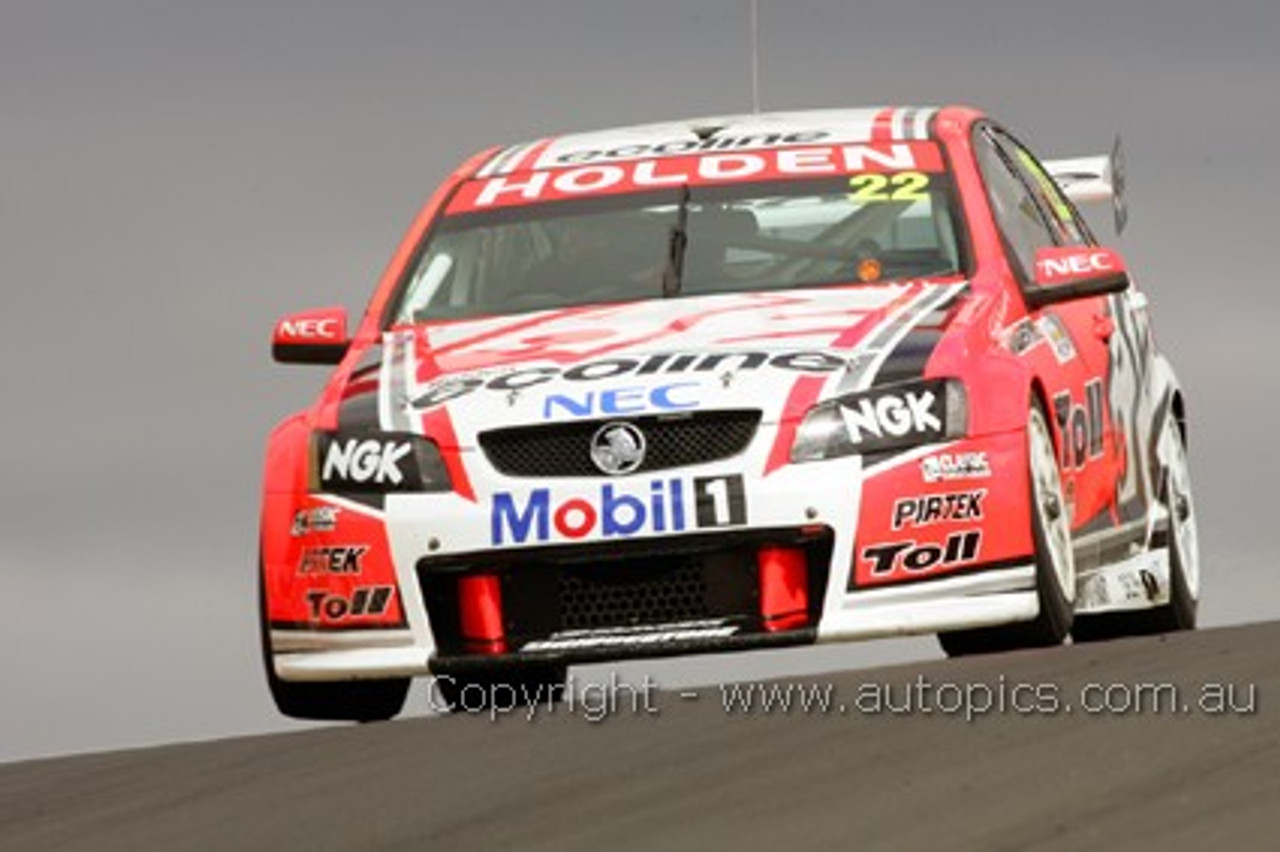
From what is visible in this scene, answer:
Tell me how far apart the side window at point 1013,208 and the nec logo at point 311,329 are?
184cm

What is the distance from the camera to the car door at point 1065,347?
10695 mm

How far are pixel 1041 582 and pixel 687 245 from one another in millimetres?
1835

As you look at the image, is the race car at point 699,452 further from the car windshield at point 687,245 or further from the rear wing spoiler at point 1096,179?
the rear wing spoiler at point 1096,179

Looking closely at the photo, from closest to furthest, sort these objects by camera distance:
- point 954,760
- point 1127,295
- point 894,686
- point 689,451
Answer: point 954,760 < point 894,686 < point 689,451 < point 1127,295

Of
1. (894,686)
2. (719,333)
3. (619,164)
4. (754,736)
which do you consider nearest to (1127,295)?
(619,164)

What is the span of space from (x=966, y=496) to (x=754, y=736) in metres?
2.29

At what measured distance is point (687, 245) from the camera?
11.3 m

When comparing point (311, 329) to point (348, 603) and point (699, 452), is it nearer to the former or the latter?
point (348, 603)

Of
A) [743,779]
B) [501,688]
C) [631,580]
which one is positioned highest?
[743,779]

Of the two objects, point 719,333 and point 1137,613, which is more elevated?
point 719,333

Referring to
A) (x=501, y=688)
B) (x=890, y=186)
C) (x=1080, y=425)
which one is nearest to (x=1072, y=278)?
(x=1080, y=425)

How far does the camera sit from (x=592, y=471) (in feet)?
32.4

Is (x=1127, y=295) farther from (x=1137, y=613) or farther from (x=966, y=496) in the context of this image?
(x=966, y=496)

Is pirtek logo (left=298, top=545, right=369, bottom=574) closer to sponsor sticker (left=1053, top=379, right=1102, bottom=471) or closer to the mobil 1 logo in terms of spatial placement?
the mobil 1 logo
